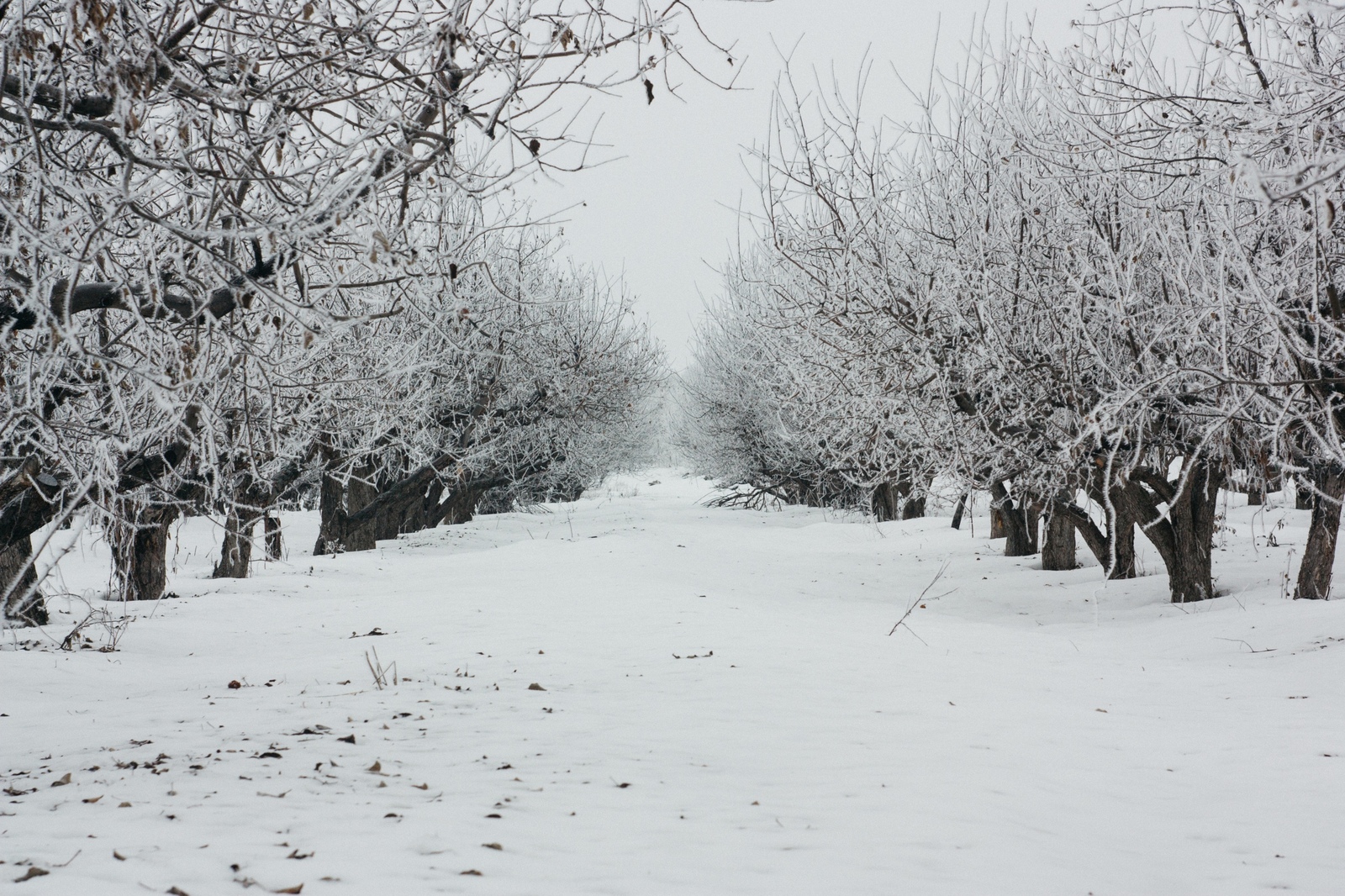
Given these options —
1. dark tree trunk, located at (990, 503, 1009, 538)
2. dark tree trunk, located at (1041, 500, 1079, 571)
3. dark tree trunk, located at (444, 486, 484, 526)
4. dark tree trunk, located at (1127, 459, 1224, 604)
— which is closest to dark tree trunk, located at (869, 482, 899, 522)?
dark tree trunk, located at (990, 503, 1009, 538)

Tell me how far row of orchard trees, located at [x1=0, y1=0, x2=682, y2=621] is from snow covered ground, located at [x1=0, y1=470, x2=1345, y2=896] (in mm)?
855

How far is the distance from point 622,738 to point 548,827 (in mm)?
1181

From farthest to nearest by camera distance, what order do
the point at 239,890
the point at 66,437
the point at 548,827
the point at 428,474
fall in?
1. the point at 428,474
2. the point at 66,437
3. the point at 548,827
4. the point at 239,890

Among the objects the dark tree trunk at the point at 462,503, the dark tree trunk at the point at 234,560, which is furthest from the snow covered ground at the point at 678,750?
the dark tree trunk at the point at 462,503

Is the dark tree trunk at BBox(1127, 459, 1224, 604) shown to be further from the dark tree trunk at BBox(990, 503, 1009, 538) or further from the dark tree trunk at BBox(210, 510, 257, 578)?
the dark tree trunk at BBox(210, 510, 257, 578)

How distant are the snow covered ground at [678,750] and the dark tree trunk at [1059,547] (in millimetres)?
2158

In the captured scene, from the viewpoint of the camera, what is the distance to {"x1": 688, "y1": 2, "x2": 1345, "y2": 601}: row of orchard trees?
530cm

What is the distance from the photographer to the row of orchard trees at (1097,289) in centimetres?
530

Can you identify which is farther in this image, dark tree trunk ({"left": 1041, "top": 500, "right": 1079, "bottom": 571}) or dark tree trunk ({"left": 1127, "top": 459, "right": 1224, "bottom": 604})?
dark tree trunk ({"left": 1041, "top": 500, "right": 1079, "bottom": 571})

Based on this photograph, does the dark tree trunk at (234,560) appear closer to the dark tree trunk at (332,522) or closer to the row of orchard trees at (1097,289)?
the dark tree trunk at (332,522)

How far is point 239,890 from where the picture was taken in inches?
90.5

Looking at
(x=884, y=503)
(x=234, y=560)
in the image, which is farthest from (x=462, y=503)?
(x=234, y=560)

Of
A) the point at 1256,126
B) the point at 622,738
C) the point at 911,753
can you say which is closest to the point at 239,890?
the point at 622,738

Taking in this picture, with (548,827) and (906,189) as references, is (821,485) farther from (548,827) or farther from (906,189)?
(548,827)
